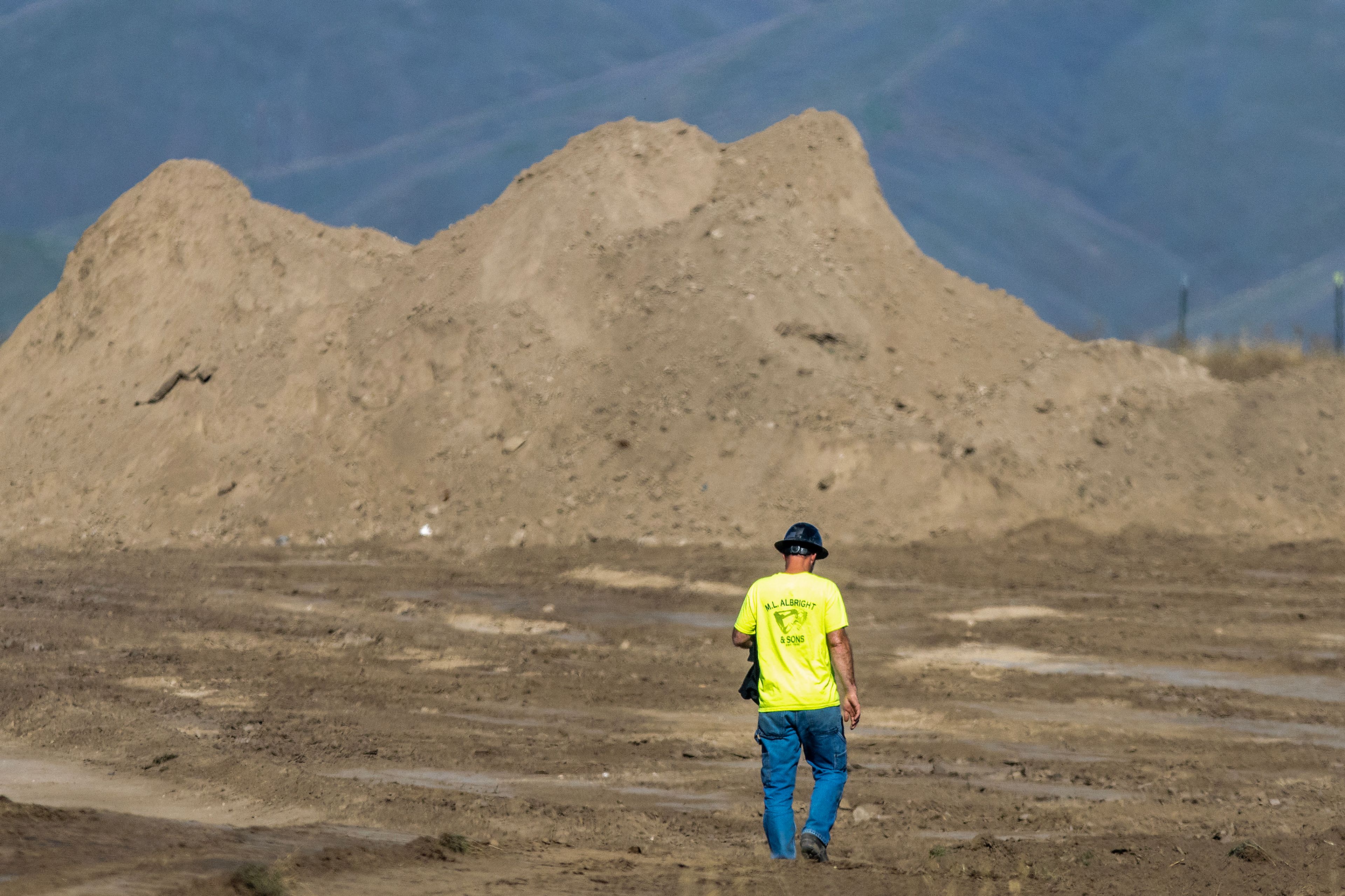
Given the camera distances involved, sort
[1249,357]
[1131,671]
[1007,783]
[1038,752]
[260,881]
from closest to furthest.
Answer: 1. [260,881]
2. [1007,783]
3. [1038,752]
4. [1131,671]
5. [1249,357]

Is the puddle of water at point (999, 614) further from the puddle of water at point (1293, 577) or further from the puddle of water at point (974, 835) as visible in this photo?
the puddle of water at point (974, 835)

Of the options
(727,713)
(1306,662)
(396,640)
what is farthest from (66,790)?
(1306,662)

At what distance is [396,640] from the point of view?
15.1 m

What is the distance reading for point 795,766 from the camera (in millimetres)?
6738

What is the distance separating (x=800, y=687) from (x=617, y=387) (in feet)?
63.8

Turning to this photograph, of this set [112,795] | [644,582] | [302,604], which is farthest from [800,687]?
[644,582]

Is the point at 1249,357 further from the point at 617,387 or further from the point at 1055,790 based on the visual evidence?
the point at 1055,790

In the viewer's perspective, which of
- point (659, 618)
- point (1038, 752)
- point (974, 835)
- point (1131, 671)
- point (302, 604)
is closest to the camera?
point (974, 835)

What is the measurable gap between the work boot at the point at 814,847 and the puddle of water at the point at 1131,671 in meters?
7.50

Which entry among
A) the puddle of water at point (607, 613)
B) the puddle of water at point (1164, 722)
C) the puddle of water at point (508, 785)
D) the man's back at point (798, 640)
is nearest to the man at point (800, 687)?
the man's back at point (798, 640)

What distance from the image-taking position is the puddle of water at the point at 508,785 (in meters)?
8.86

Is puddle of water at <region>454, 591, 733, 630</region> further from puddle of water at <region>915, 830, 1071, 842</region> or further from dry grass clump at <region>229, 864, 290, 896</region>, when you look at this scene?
dry grass clump at <region>229, 864, 290, 896</region>

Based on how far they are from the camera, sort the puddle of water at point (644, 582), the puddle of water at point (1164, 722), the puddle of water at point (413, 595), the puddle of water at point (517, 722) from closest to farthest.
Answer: the puddle of water at point (517, 722) → the puddle of water at point (1164, 722) → the puddle of water at point (413, 595) → the puddle of water at point (644, 582)

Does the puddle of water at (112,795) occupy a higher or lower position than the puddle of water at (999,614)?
lower
